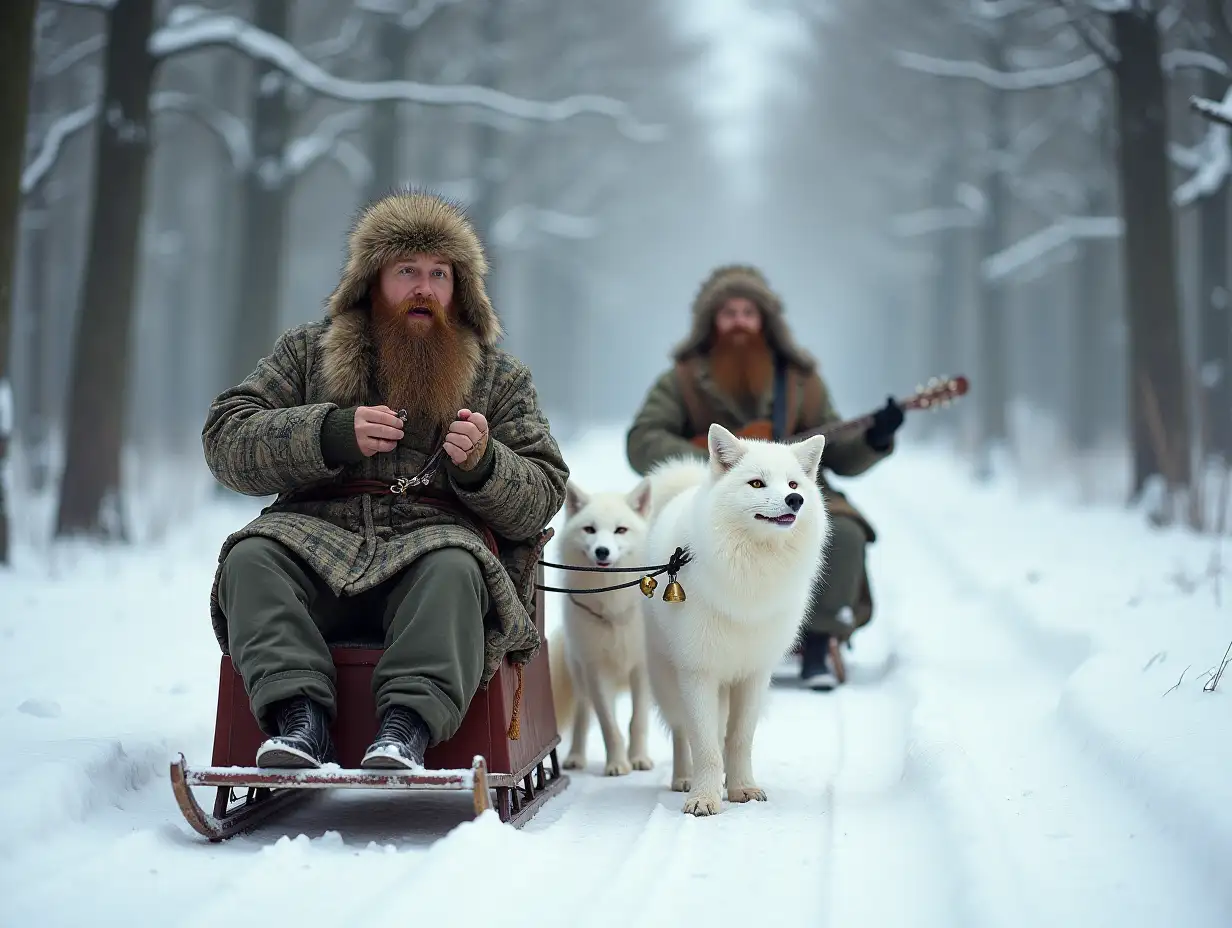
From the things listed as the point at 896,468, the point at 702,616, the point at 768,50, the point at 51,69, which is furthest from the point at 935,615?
the point at 768,50

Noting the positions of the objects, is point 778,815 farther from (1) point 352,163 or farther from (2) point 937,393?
(1) point 352,163

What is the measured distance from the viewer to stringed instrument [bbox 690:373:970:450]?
19.2ft

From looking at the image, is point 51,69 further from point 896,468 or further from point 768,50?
point 768,50

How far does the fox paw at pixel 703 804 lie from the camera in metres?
3.96

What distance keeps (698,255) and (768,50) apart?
18.5 meters

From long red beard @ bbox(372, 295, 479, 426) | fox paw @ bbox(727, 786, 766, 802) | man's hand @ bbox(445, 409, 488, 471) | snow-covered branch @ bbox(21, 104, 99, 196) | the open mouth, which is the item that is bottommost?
fox paw @ bbox(727, 786, 766, 802)

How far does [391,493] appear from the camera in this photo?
12.3 feet

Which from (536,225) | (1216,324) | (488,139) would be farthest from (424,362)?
(536,225)

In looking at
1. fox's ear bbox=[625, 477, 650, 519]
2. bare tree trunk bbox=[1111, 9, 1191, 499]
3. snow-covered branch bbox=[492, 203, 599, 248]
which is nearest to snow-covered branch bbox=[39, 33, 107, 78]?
snow-covered branch bbox=[492, 203, 599, 248]

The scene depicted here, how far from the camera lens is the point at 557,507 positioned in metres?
3.91

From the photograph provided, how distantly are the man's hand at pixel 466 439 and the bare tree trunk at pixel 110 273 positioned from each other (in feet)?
22.3

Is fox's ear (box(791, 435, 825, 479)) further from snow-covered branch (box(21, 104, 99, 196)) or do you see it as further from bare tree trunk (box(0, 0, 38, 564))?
snow-covered branch (box(21, 104, 99, 196))

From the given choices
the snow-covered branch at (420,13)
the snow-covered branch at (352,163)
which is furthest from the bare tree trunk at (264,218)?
the snow-covered branch at (352,163)

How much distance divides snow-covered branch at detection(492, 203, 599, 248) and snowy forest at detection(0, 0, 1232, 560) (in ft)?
0.38
